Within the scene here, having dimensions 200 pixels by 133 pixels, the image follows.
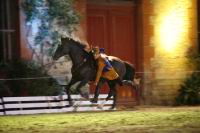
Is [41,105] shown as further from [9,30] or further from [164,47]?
[164,47]

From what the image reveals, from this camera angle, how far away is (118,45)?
56.3 feet

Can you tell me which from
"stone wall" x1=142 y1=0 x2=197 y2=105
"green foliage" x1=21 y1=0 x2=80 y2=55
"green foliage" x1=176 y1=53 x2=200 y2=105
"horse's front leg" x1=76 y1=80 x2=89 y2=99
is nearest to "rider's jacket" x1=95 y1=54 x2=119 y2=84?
"horse's front leg" x1=76 y1=80 x2=89 y2=99

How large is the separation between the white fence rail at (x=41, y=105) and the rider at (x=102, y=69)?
1.08 ft

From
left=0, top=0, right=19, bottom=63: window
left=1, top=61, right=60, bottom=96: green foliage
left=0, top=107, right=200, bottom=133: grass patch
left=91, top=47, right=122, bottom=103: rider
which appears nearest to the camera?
left=0, top=107, right=200, bottom=133: grass patch

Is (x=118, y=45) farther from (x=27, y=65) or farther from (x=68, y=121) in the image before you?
(x=68, y=121)

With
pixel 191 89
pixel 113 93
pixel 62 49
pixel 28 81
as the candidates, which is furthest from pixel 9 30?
pixel 191 89

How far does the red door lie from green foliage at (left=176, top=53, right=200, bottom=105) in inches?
58.5

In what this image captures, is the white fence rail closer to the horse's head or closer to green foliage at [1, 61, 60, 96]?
green foliage at [1, 61, 60, 96]

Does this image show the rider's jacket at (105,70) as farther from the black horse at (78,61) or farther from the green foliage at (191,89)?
A: the green foliage at (191,89)

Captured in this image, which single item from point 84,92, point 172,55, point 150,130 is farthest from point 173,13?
point 150,130

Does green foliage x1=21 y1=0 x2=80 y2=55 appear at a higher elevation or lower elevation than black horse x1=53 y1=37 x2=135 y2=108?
higher

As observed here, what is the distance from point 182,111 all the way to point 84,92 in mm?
2603

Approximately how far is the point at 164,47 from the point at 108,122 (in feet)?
18.2

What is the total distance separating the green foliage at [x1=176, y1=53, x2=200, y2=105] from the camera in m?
16.5
